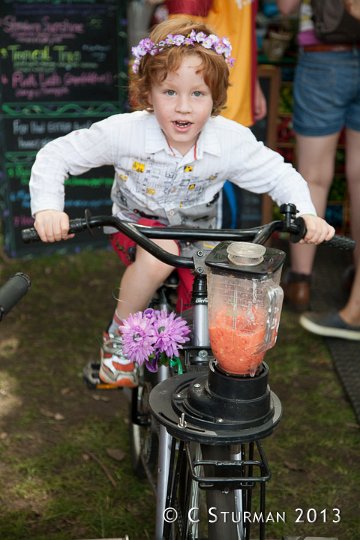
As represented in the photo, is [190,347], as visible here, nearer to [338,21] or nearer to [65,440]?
[65,440]

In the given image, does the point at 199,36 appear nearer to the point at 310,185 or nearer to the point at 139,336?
the point at 139,336

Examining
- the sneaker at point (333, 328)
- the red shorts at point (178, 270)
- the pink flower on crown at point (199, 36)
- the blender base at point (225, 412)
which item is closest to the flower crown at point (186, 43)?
the pink flower on crown at point (199, 36)

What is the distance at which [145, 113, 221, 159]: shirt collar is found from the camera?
2.46 metres

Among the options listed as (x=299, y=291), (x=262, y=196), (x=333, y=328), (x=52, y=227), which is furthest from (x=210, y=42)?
(x=262, y=196)

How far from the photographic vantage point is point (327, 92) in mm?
3982

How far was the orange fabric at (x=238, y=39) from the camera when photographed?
354 cm

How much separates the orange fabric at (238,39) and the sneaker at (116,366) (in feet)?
4.86

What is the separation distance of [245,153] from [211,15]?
1.31 m

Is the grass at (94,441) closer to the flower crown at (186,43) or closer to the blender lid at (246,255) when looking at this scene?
the blender lid at (246,255)

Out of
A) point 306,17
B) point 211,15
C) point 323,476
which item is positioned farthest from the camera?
point 306,17

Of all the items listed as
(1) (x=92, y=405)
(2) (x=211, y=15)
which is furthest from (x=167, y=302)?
(2) (x=211, y=15)

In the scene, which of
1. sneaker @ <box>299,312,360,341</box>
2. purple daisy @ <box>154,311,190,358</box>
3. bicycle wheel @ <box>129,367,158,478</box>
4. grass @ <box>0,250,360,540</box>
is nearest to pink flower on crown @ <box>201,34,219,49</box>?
purple daisy @ <box>154,311,190,358</box>

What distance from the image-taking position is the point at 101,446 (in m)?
3.20

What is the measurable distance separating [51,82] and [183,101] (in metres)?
2.78
